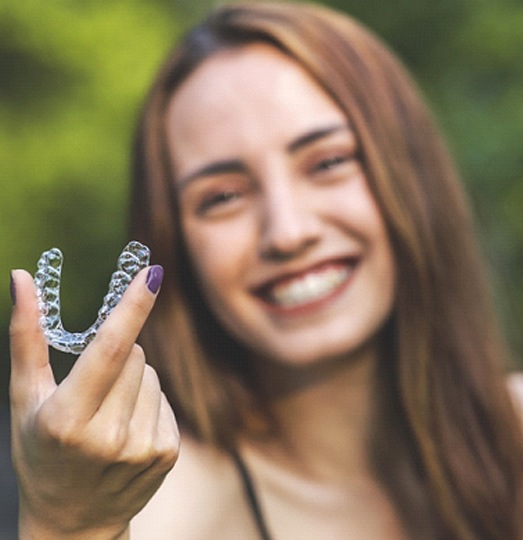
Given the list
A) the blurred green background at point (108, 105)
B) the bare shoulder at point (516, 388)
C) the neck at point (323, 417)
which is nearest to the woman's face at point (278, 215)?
the neck at point (323, 417)

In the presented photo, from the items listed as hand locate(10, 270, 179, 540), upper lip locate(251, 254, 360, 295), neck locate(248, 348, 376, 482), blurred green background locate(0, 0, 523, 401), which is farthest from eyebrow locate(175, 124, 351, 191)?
blurred green background locate(0, 0, 523, 401)

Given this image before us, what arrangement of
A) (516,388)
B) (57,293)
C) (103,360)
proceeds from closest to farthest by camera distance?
(103,360) < (57,293) < (516,388)

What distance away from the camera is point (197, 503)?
163 cm

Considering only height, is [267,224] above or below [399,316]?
above

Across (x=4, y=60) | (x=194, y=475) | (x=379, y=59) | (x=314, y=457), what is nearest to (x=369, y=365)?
(x=314, y=457)

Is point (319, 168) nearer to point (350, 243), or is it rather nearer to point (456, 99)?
point (350, 243)

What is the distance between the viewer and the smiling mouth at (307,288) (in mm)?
1664

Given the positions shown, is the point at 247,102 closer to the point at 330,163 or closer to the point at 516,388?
the point at 330,163

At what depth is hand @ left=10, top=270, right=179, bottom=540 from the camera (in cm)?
98

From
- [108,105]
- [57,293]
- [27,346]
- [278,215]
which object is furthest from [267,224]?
[108,105]

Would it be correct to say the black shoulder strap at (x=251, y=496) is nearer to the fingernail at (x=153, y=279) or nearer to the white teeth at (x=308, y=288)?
the white teeth at (x=308, y=288)

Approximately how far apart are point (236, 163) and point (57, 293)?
2.03ft

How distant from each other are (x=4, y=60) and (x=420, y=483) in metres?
3.20

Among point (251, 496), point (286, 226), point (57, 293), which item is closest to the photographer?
point (57, 293)
